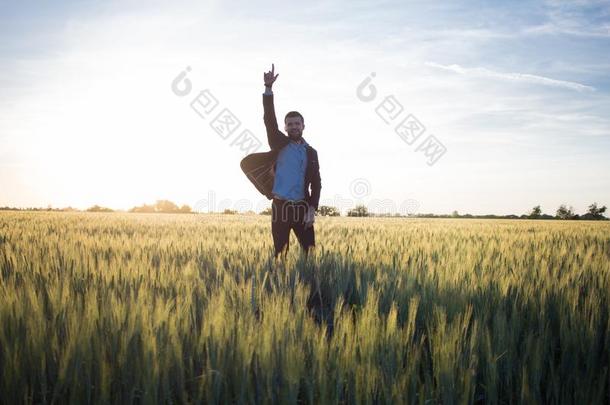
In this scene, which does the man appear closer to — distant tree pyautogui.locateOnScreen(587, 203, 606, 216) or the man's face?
the man's face

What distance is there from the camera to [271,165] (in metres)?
5.09

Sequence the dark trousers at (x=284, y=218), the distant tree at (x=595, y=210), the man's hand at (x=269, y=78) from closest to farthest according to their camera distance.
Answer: the man's hand at (x=269, y=78) → the dark trousers at (x=284, y=218) → the distant tree at (x=595, y=210)

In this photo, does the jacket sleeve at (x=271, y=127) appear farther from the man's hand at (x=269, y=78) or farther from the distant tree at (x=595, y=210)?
the distant tree at (x=595, y=210)

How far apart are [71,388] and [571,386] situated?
6.27ft

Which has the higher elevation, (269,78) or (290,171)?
(269,78)

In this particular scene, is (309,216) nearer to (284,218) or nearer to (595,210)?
(284,218)

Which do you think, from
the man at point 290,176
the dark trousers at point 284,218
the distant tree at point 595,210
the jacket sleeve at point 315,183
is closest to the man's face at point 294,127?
the man at point 290,176

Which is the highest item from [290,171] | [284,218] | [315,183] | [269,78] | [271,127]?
[269,78]

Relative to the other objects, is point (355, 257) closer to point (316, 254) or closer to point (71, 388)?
point (316, 254)

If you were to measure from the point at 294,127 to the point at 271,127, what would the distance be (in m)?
0.25

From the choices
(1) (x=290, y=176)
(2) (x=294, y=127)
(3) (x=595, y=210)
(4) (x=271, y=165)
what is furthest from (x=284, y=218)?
(3) (x=595, y=210)

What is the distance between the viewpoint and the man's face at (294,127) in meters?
4.82

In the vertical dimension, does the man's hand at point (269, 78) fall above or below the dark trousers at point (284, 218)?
above

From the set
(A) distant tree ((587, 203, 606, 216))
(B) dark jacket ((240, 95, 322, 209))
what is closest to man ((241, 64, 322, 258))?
(B) dark jacket ((240, 95, 322, 209))
